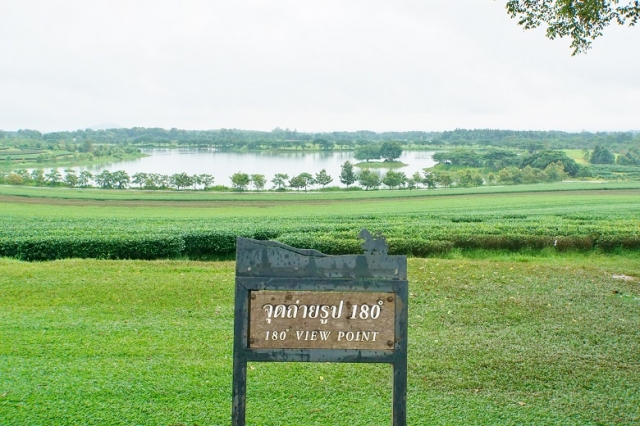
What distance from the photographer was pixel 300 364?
6.32 m

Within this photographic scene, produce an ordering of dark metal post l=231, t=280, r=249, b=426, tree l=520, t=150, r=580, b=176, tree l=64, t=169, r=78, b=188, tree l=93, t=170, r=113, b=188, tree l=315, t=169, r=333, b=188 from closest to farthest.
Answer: dark metal post l=231, t=280, r=249, b=426 < tree l=64, t=169, r=78, b=188 < tree l=93, t=170, r=113, b=188 < tree l=315, t=169, r=333, b=188 < tree l=520, t=150, r=580, b=176

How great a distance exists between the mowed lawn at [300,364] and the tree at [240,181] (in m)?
50.6

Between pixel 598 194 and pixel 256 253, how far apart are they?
4652 cm

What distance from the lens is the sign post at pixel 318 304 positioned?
3398mm

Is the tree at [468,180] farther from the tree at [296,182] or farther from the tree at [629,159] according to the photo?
the tree at [629,159]

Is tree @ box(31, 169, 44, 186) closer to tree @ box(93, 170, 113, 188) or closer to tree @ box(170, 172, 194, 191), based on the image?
tree @ box(93, 170, 113, 188)

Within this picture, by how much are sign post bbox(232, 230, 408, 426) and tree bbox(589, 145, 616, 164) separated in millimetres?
83341

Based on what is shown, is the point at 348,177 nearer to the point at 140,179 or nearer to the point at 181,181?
the point at 181,181

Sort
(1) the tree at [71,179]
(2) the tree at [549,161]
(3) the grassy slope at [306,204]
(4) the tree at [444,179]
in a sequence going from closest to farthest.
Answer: (3) the grassy slope at [306,204], (4) the tree at [444,179], (1) the tree at [71,179], (2) the tree at [549,161]

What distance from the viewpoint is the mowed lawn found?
5.20 meters

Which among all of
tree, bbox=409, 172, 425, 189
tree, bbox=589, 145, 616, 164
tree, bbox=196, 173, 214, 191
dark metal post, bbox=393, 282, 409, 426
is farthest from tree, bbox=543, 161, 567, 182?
dark metal post, bbox=393, 282, 409, 426

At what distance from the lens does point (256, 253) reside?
342 cm

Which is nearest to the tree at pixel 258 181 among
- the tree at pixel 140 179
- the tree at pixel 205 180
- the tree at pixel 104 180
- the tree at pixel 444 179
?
the tree at pixel 205 180

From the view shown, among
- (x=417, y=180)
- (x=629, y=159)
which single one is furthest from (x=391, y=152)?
(x=417, y=180)
